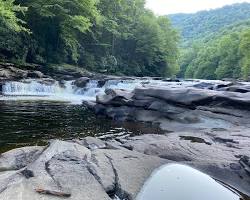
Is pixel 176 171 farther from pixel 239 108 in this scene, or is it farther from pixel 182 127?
pixel 239 108

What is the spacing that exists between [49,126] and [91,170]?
28.5 feet

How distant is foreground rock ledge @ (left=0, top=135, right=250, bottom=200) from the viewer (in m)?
6.82

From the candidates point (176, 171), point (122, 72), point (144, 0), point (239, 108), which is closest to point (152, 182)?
point (176, 171)

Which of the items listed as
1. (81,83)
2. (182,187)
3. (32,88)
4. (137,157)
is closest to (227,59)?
(81,83)

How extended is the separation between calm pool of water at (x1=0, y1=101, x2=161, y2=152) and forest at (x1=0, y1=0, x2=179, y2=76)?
39.3 feet

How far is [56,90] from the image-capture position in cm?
3228

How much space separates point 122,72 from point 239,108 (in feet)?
147

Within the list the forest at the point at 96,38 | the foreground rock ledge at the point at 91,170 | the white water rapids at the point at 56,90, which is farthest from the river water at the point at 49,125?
the forest at the point at 96,38

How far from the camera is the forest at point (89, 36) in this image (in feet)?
129

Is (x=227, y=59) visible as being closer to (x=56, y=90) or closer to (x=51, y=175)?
(x=56, y=90)

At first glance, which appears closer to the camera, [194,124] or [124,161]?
[124,161]

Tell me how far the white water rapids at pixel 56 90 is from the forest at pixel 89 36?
17.7ft

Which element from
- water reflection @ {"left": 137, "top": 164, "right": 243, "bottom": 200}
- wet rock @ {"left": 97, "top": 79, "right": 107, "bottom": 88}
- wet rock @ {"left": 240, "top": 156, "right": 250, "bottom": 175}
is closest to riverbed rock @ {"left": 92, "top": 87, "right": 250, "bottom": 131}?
wet rock @ {"left": 240, "top": 156, "right": 250, "bottom": 175}

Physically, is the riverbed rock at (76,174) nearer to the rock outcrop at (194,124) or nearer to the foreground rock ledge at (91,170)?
the foreground rock ledge at (91,170)
